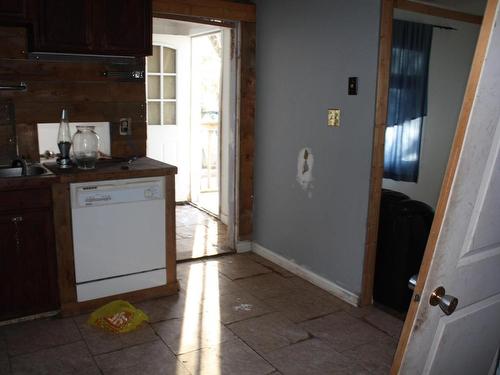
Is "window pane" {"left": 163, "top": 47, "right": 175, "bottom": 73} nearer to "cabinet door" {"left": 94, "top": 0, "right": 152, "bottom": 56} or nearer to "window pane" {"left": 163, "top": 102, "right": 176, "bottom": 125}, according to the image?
"window pane" {"left": 163, "top": 102, "right": 176, "bottom": 125}

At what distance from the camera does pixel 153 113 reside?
5.48 metres

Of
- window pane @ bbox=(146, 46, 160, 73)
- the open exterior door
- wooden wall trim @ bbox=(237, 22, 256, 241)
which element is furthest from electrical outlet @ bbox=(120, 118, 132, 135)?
the open exterior door

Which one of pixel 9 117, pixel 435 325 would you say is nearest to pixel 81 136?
pixel 9 117

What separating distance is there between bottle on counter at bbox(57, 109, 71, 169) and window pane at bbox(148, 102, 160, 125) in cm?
206

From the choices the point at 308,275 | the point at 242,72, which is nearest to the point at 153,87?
the point at 242,72

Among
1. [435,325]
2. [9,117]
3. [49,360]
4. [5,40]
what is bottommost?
[49,360]

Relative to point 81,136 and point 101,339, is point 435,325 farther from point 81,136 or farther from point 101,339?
point 81,136

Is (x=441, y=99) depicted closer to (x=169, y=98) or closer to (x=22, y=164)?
(x=169, y=98)

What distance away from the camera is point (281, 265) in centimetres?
396

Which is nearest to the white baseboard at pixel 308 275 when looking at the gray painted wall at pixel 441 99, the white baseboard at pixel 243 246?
the white baseboard at pixel 243 246

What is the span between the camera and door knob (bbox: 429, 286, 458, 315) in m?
1.24

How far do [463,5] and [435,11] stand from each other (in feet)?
1.52

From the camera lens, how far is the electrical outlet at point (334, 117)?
3264mm

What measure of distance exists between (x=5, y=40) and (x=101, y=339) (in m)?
2.06
